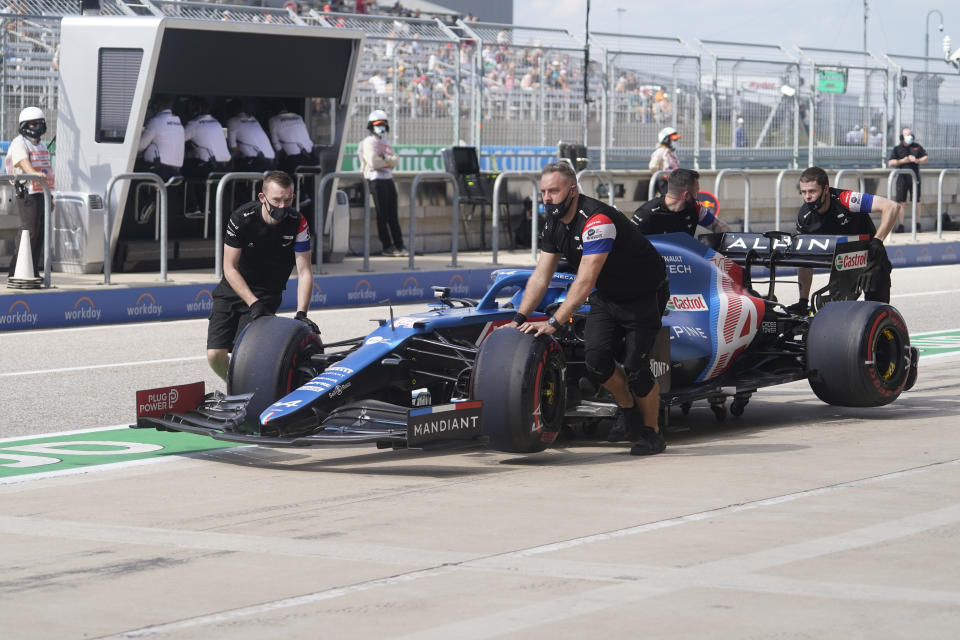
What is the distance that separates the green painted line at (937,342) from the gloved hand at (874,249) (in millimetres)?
2439

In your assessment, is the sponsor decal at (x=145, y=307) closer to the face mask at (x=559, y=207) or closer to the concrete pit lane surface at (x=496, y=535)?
the concrete pit lane surface at (x=496, y=535)

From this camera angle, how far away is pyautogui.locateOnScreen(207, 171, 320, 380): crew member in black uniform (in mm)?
9672

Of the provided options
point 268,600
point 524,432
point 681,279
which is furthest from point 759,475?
point 268,600

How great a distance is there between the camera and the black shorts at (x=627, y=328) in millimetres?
8484

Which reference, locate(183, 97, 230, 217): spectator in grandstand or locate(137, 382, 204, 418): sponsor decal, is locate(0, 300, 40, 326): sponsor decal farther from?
→ locate(137, 382, 204, 418): sponsor decal

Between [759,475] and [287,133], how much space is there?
12.3 metres

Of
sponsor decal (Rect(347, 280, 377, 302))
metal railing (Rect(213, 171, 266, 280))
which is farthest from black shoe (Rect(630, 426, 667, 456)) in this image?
sponsor decal (Rect(347, 280, 377, 302))

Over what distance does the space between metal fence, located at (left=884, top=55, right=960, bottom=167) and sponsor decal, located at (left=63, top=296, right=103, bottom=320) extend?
19.0 m

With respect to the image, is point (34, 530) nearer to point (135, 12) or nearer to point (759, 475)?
point (759, 475)

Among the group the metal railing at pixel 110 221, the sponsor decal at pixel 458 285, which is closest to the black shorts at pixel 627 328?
the metal railing at pixel 110 221

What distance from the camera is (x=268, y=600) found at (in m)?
5.51

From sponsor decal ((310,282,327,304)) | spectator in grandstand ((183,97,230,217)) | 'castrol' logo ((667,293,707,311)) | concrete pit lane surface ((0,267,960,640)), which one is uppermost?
spectator in grandstand ((183,97,230,217))

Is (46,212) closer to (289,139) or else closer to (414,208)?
(289,139)

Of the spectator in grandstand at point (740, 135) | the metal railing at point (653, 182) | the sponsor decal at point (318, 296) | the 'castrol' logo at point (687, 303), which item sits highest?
the spectator in grandstand at point (740, 135)
